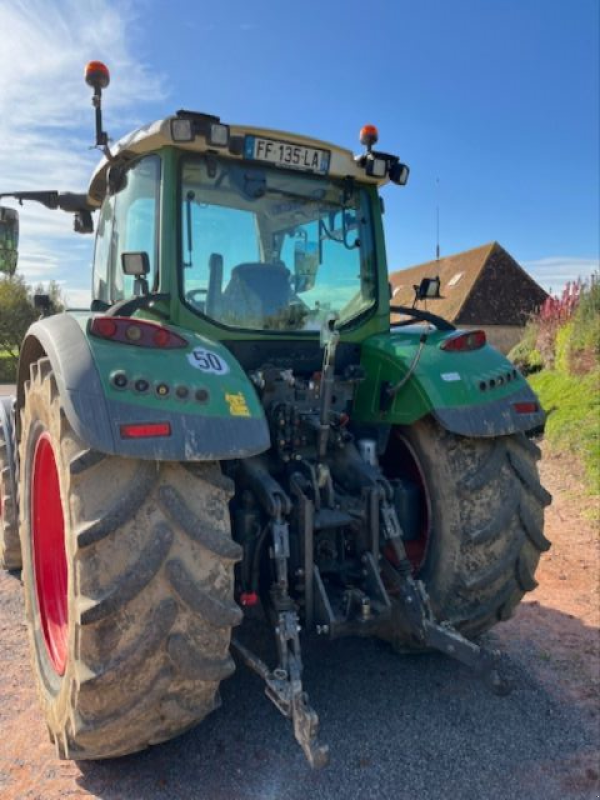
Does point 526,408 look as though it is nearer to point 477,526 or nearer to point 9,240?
point 477,526

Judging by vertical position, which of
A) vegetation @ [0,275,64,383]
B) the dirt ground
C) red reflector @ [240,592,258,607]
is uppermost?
vegetation @ [0,275,64,383]

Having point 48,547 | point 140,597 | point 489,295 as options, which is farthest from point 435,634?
point 489,295

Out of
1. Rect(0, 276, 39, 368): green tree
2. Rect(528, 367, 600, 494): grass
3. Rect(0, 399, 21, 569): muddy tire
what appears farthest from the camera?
Rect(0, 276, 39, 368): green tree

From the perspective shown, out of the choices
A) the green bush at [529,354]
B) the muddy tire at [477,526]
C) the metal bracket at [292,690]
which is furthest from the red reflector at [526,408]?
the green bush at [529,354]

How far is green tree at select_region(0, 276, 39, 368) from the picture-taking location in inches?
1193

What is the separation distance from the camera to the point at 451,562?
294 cm

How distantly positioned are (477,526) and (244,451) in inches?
49.8

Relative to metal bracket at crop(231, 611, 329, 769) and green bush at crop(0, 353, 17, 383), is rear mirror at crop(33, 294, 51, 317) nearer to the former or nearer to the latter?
metal bracket at crop(231, 611, 329, 769)

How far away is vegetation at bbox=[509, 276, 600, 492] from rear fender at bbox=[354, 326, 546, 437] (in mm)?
3951

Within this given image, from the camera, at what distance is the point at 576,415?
8211 millimetres

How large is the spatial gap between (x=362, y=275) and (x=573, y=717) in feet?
7.58

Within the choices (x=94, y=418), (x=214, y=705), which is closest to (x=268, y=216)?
(x=94, y=418)

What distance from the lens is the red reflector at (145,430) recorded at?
2068mm

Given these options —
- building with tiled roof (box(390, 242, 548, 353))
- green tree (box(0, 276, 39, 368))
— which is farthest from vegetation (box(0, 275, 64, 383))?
building with tiled roof (box(390, 242, 548, 353))
